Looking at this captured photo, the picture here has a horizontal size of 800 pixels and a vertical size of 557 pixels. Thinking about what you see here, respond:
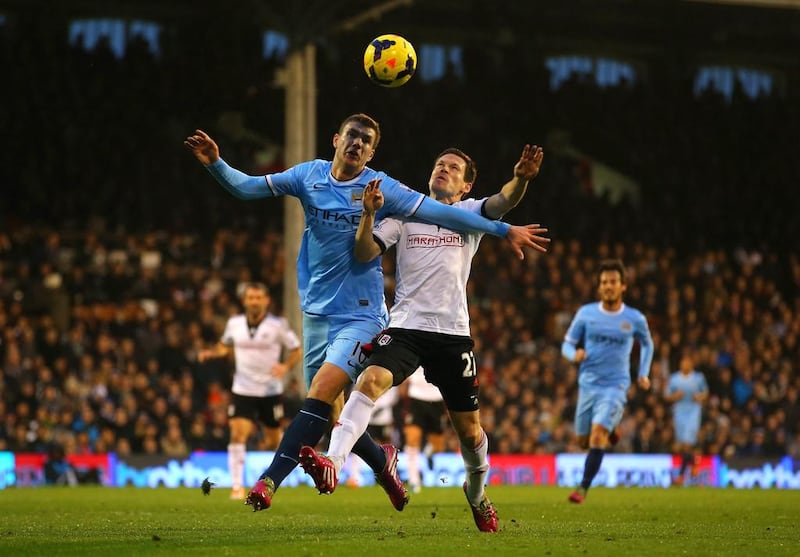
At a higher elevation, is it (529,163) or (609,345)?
(529,163)

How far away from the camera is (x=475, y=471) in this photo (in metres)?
8.86

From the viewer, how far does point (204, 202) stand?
26312 millimetres

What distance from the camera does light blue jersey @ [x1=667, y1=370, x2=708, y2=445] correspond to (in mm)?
22266

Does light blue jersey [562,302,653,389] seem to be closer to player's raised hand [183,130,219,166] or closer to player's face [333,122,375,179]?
player's face [333,122,375,179]

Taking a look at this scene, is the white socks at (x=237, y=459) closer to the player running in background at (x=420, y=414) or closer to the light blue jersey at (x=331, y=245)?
the player running in background at (x=420, y=414)

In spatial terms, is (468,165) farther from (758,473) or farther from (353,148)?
(758,473)

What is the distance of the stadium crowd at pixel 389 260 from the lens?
21.5m

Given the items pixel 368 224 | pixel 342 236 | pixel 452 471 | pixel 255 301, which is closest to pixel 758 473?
pixel 452 471

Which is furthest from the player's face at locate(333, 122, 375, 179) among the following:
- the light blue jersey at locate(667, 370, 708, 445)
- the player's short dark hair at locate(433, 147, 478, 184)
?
the light blue jersey at locate(667, 370, 708, 445)

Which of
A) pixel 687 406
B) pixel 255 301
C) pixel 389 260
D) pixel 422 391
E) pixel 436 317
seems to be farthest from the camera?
pixel 389 260

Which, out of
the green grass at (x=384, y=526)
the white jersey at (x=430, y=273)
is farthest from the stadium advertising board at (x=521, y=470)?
the white jersey at (x=430, y=273)

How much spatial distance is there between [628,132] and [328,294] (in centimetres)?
2530

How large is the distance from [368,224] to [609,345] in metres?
6.51

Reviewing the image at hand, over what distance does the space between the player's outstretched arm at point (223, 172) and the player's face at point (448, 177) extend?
1.13 meters
